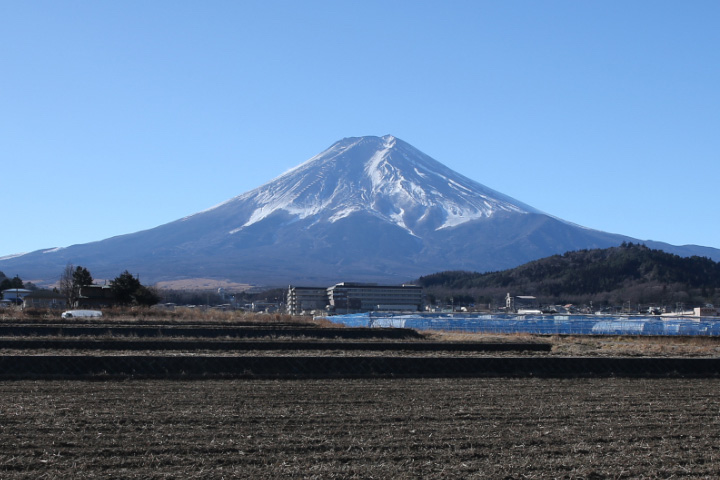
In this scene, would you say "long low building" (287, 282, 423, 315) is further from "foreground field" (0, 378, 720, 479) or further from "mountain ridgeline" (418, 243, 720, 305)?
"foreground field" (0, 378, 720, 479)

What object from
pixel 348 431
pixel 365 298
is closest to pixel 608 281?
pixel 365 298

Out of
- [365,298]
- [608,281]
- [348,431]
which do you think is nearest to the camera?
[348,431]

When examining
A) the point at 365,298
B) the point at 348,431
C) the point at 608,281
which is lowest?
the point at 348,431

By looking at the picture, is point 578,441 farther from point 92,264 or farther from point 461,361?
point 92,264

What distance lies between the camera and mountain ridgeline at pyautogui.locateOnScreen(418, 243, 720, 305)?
76.8 metres

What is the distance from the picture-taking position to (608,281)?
83.0 metres

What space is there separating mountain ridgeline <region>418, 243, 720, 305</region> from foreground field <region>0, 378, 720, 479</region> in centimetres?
6910

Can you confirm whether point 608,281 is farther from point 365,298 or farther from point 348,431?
point 348,431

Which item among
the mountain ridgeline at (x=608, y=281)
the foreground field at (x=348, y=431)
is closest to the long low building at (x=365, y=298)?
the mountain ridgeline at (x=608, y=281)

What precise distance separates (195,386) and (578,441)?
4894 millimetres

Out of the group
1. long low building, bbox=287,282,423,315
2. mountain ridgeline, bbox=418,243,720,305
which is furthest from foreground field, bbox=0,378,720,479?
mountain ridgeline, bbox=418,243,720,305

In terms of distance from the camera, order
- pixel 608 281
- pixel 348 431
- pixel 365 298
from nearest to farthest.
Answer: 1. pixel 348 431
2. pixel 365 298
3. pixel 608 281

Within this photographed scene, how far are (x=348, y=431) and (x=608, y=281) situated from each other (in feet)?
264

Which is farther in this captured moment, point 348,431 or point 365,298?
point 365,298
